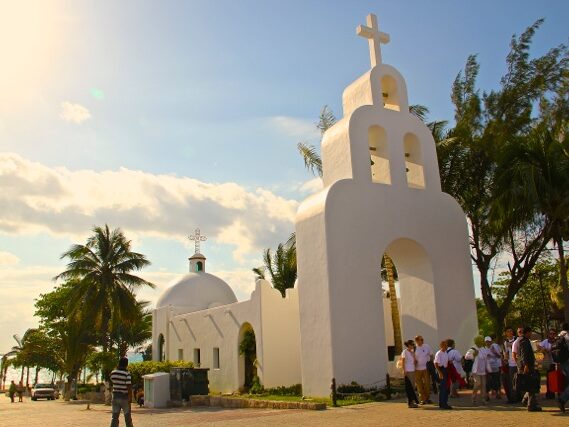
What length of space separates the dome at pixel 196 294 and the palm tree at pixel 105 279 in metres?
1.99

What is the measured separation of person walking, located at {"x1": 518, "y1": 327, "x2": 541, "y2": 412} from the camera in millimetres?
10203

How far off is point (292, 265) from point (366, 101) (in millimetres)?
14162

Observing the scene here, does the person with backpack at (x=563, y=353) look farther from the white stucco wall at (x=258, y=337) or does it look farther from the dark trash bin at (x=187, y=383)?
the dark trash bin at (x=187, y=383)

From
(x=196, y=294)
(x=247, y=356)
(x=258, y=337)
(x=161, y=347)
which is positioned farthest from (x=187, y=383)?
(x=161, y=347)

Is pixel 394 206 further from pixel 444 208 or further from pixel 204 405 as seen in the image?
pixel 204 405

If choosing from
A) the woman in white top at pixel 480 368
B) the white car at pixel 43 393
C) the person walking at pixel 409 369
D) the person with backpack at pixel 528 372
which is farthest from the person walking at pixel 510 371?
the white car at pixel 43 393

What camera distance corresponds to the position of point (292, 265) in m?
29.9

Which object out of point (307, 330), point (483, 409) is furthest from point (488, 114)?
point (483, 409)

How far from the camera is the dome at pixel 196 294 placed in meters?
30.9

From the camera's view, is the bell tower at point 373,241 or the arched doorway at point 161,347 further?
the arched doorway at point 161,347

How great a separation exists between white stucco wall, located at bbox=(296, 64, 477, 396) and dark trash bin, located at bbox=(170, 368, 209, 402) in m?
5.15

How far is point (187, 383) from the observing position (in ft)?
62.9

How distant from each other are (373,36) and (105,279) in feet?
67.4

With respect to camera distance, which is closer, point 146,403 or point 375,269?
point 375,269
